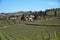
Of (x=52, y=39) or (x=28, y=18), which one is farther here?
(x=28, y=18)

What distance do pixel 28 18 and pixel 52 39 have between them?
90561mm

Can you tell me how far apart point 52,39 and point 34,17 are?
303 feet

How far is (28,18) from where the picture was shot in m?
119

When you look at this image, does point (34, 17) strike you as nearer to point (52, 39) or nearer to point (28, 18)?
point (28, 18)

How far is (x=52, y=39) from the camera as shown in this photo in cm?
2859

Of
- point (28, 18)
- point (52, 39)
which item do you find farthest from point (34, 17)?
point (52, 39)

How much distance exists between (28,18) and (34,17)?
451 cm

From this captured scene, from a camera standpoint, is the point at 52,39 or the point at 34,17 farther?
the point at 34,17

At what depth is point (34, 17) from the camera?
12069 cm
